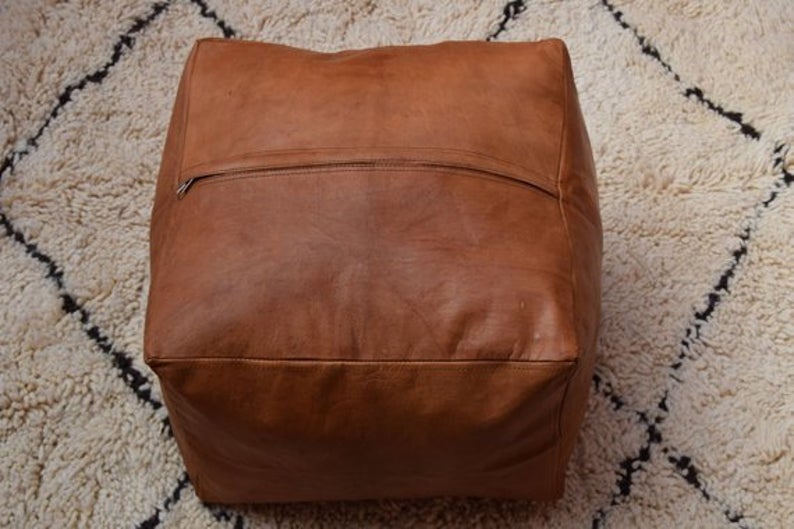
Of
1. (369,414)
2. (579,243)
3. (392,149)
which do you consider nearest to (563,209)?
(579,243)

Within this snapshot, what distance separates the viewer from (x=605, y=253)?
1369mm

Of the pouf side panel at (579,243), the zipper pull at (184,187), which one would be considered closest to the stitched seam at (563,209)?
the pouf side panel at (579,243)

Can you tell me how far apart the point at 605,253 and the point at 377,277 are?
1.78ft

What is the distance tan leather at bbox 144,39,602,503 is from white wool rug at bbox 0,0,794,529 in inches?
7.8

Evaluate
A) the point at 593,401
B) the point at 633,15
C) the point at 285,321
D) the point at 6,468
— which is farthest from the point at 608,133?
the point at 6,468

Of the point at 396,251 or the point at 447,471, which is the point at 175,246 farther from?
the point at 447,471

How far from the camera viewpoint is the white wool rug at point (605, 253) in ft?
3.96

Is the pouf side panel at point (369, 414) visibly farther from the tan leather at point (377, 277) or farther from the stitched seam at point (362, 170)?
the stitched seam at point (362, 170)

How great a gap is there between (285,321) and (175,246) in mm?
154

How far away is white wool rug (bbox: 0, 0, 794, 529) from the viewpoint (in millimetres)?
1206

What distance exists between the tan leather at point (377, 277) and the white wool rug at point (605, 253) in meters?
0.20

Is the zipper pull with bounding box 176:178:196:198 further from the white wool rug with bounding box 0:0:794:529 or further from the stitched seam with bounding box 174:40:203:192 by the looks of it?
the white wool rug with bounding box 0:0:794:529

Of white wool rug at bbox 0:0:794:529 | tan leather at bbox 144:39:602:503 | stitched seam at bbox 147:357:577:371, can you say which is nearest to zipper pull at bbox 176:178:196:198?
tan leather at bbox 144:39:602:503

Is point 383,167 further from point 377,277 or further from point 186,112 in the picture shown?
point 186,112
